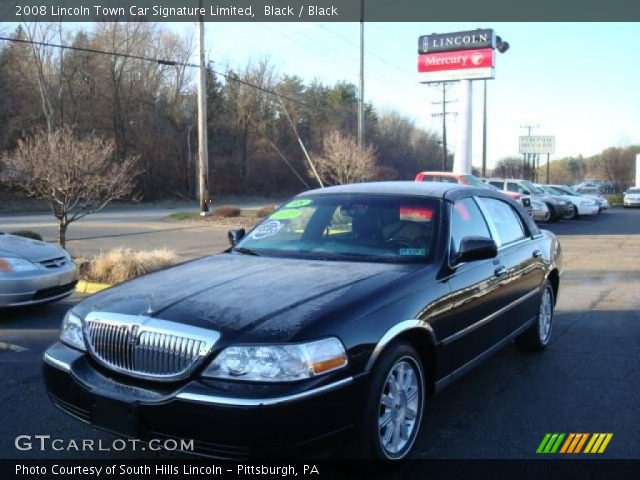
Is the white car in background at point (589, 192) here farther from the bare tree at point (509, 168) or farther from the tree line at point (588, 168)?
the bare tree at point (509, 168)

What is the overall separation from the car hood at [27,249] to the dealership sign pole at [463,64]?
94.3 feet

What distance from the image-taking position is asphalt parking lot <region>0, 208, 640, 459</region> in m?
3.67

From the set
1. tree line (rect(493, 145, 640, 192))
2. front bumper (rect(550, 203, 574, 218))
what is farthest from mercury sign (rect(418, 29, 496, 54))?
tree line (rect(493, 145, 640, 192))

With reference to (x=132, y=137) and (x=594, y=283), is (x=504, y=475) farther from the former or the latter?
(x=132, y=137)

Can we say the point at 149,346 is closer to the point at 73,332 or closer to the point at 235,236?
the point at 73,332

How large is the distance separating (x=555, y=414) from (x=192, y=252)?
1040 cm

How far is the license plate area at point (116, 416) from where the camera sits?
2746 mm

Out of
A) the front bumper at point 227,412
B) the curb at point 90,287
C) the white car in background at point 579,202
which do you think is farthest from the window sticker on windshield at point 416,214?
the white car in background at point 579,202

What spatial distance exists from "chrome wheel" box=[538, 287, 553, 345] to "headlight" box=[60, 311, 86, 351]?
413cm

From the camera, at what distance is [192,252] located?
13.4 m

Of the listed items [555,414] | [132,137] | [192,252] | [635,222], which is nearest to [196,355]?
[555,414]

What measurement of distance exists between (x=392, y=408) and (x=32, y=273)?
16.2 ft

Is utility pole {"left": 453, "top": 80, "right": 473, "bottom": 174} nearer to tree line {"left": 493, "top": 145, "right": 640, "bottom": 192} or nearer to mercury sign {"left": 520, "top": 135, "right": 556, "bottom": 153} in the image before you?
mercury sign {"left": 520, "top": 135, "right": 556, "bottom": 153}

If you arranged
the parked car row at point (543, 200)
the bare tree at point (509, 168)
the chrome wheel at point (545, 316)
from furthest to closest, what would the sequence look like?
the bare tree at point (509, 168), the parked car row at point (543, 200), the chrome wheel at point (545, 316)
